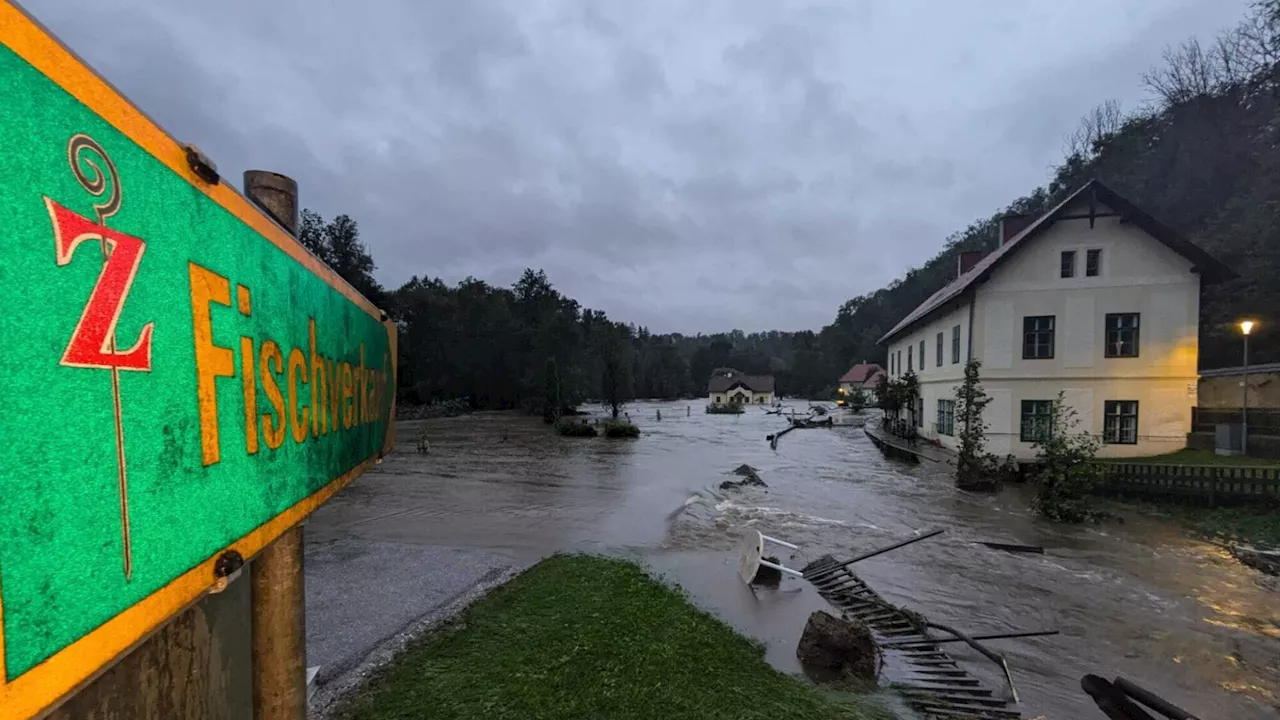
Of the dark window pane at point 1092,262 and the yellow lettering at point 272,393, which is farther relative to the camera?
the dark window pane at point 1092,262

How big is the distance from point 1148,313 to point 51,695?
88.5ft

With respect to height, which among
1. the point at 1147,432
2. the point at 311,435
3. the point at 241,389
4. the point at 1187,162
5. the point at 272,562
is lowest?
the point at 1147,432

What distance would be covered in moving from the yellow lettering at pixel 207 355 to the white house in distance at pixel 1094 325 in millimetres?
23786

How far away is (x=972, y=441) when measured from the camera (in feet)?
59.3

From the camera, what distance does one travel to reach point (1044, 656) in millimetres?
7039

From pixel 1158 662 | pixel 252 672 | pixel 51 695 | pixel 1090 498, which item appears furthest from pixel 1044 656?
pixel 1090 498

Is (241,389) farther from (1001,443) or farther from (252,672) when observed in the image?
(1001,443)

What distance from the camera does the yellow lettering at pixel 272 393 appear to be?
152 centimetres

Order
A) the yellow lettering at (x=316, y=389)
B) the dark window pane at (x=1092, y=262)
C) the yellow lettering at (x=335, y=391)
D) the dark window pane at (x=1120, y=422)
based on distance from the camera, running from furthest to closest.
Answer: the dark window pane at (x=1092, y=262) → the dark window pane at (x=1120, y=422) → the yellow lettering at (x=335, y=391) → the yellow lettering at (x=316, y=389)

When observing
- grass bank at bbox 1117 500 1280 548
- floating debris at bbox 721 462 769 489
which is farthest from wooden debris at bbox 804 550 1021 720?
grass bank at bbox 1117 500 1280 548

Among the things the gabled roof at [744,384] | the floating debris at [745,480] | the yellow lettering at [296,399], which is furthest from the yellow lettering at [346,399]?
the gabled roof at [744,384]

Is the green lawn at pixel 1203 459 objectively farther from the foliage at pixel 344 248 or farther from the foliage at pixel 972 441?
the foliage at pixel 344 248

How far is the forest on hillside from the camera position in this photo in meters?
25.3

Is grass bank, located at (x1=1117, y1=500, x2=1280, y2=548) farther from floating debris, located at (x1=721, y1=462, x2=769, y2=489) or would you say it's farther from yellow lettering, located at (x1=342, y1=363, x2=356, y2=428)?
yellow lettering, located at (x1=342, y1=363, x2=356, y2=428)
